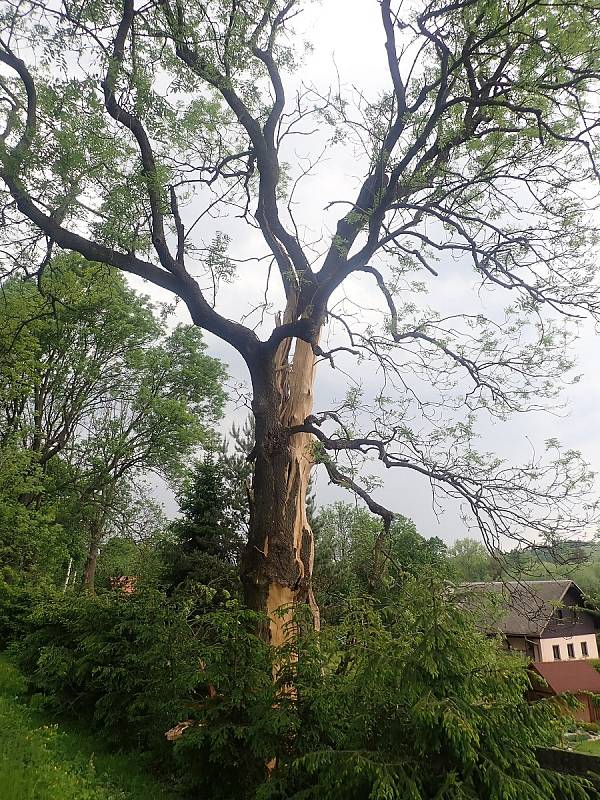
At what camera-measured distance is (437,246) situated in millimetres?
7602

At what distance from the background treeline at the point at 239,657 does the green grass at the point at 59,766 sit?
0.95 feet

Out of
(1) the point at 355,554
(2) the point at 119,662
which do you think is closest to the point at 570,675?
(1) the point at 355,554

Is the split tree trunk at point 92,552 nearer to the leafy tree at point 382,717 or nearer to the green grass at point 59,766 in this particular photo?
the green grass at point 59,766

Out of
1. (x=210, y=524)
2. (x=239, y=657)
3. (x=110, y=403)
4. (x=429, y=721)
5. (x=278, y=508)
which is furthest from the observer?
(x=110, y=403)

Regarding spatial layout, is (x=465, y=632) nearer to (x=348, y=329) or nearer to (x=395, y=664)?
(x=395, y=664)

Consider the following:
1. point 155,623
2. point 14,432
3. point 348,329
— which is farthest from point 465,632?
point 14,432

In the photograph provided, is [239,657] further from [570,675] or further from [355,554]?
[570,675]

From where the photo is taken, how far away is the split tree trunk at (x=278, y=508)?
6262 mm

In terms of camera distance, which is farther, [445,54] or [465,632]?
[445,54]

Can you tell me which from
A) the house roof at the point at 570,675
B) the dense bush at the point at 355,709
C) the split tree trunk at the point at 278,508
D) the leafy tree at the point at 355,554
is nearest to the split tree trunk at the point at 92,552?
the leafy tree at the point at 355,554

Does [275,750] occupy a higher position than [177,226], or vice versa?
[177,226]

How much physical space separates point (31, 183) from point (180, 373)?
1216 centimetres

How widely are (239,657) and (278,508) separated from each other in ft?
6.33

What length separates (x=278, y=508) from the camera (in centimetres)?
657
